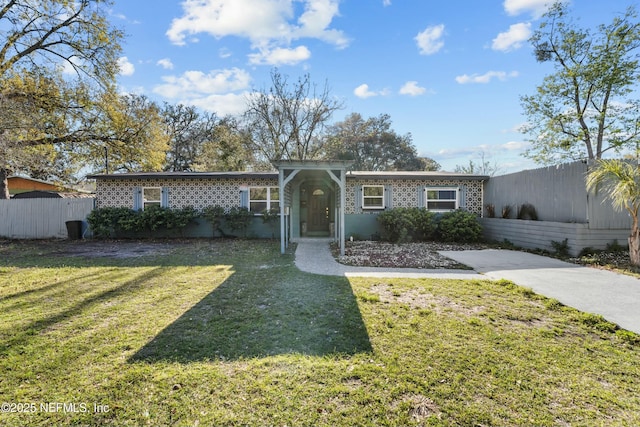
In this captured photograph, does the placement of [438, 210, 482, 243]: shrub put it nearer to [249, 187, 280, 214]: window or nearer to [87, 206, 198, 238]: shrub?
[249, 187, 280, 214]: window

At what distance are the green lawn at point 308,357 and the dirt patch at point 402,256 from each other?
2.16 meters

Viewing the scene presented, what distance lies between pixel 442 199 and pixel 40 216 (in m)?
17.1

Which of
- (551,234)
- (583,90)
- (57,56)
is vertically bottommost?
(551,234)

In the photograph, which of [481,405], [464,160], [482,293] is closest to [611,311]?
[482,293]

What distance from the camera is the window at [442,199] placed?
1284 cm

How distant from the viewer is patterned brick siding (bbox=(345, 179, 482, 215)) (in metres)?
12.7

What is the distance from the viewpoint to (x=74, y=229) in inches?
491

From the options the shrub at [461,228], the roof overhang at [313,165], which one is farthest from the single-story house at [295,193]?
the roof overhang at [313,165]

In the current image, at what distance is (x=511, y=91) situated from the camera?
639 inches

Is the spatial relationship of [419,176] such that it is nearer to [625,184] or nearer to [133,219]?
[625,184]

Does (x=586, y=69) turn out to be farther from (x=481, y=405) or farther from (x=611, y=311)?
(x=481, y=405)

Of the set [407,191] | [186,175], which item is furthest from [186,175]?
[407,191]

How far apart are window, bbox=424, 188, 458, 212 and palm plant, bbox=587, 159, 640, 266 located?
5318mm

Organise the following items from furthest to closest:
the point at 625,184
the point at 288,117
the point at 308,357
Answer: the point at 288,117, the point at 625,184, the point at 308,357
